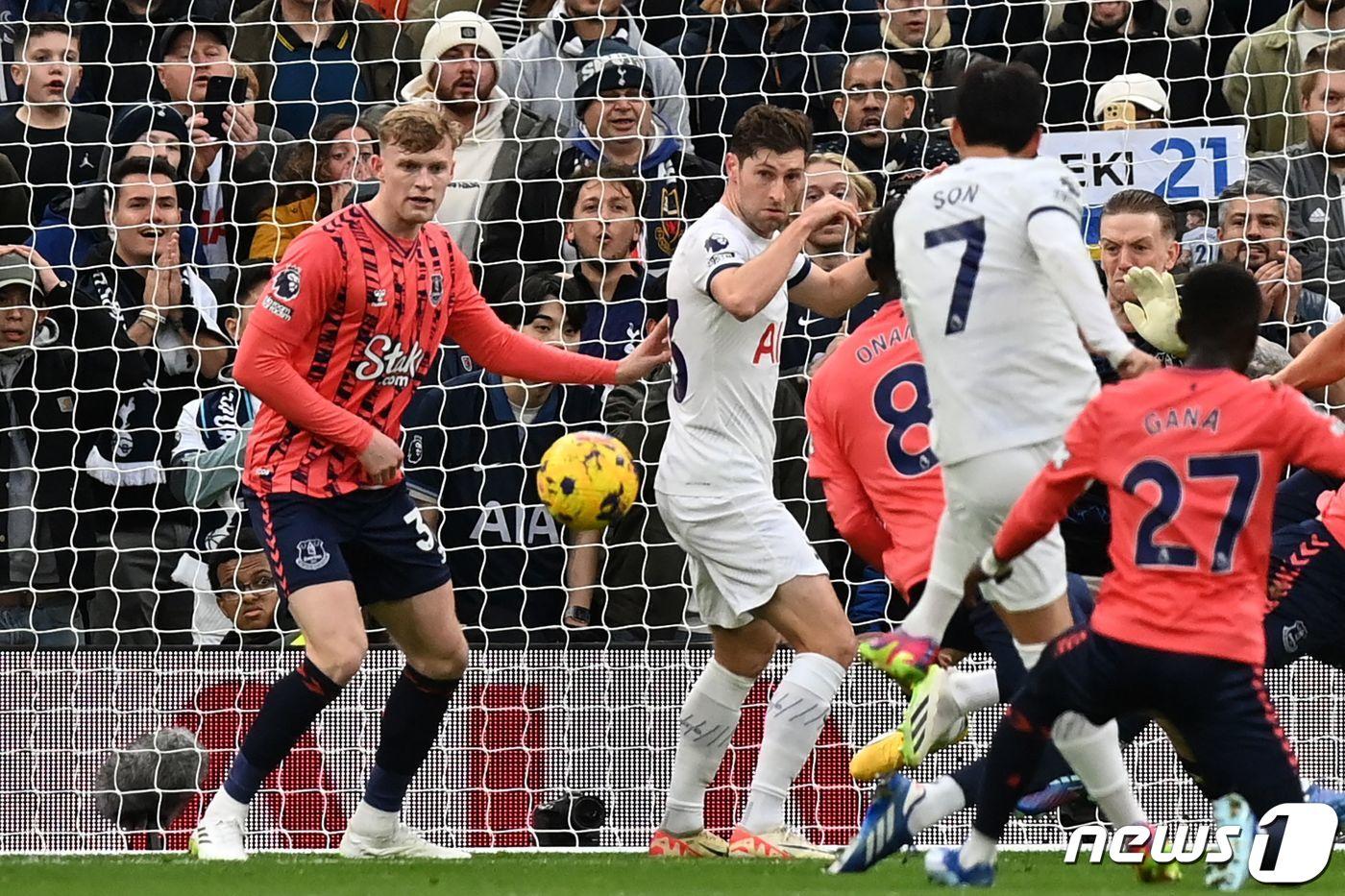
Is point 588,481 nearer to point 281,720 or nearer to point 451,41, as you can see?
point 281,720

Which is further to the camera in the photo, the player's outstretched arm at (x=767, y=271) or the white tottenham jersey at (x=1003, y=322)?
the player's outstretched arm at (x=767, y=271)

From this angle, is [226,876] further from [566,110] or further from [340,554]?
[566,110]

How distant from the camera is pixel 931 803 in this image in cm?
544

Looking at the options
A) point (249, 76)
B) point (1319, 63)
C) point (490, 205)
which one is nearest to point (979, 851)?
point (490, 205)

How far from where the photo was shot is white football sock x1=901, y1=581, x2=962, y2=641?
5457 millimetres

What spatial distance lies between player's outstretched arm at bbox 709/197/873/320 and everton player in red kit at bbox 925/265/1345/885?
142cm

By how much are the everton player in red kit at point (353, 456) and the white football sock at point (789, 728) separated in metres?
1.01

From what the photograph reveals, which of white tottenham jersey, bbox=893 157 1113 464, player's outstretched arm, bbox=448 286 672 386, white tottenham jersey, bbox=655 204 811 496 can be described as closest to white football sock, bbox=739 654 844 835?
white tottenham jersey, bbox=655 204 811 496

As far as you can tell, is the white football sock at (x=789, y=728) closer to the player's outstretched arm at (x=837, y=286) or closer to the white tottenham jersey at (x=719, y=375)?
the white tottenham jersey at (x=719, y=375)

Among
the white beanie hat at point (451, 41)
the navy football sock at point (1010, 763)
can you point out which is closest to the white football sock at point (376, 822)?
the navy football sock at point (1010, 763)

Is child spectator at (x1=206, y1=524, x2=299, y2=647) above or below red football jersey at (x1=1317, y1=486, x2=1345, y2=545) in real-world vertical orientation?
below

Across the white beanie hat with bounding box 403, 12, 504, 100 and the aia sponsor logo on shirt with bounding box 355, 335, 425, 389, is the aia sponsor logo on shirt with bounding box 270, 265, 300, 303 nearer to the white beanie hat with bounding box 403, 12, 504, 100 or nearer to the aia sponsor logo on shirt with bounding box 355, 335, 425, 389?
the aia sponsor logo on shirt with bounding box 355, 335, 425, 389

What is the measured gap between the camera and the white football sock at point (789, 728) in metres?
6.57

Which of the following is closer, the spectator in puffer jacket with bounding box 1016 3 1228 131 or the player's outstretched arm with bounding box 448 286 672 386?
the player's outstretched arm with bounding box 448 286 672 386
